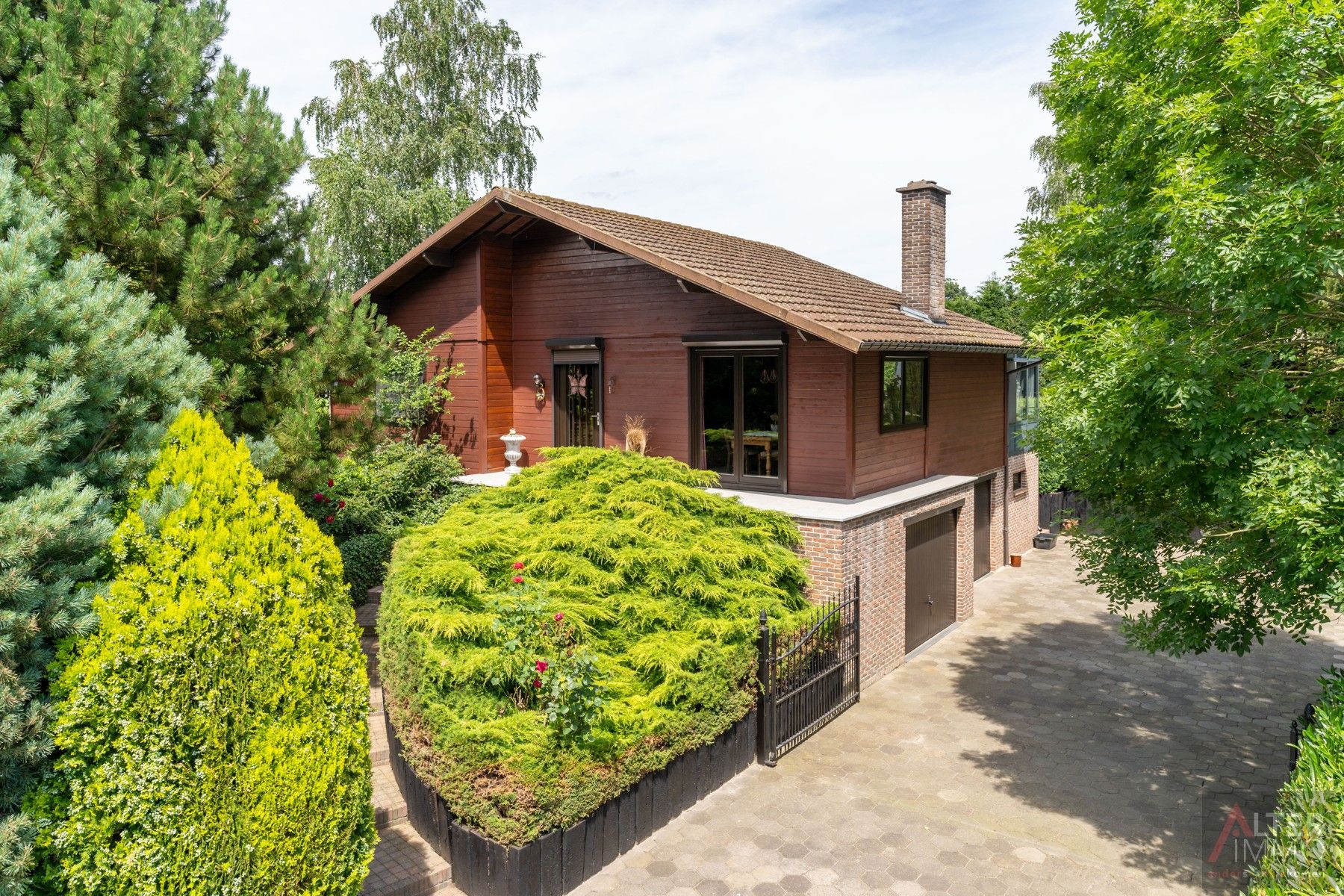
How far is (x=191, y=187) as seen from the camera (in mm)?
8297

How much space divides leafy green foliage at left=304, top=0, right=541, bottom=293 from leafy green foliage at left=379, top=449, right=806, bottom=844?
52.6 ft

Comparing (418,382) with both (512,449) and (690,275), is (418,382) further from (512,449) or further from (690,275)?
(690,275)

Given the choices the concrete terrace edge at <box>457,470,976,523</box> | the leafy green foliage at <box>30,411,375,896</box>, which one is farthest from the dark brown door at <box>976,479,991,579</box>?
the leafy green foliage at <box>30,411,375,896</box>

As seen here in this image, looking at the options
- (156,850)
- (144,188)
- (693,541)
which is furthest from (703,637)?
(144,188)

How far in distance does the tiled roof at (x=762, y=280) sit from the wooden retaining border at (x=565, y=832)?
5623 mm

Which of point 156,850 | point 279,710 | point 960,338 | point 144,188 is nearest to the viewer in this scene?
point 156,850

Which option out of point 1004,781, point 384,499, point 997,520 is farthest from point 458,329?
point 997,520

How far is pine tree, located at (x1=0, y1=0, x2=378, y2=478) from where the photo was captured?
7273mm

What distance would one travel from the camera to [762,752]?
32.0ft

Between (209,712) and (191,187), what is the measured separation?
5698mm

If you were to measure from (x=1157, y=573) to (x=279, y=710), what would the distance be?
8.11 metres

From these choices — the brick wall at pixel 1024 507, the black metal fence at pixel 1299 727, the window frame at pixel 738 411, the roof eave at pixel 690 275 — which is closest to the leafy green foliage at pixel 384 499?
the window frame at pixel 738 411

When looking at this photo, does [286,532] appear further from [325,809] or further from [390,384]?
[390,384]

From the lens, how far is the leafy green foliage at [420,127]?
80.6 ft
